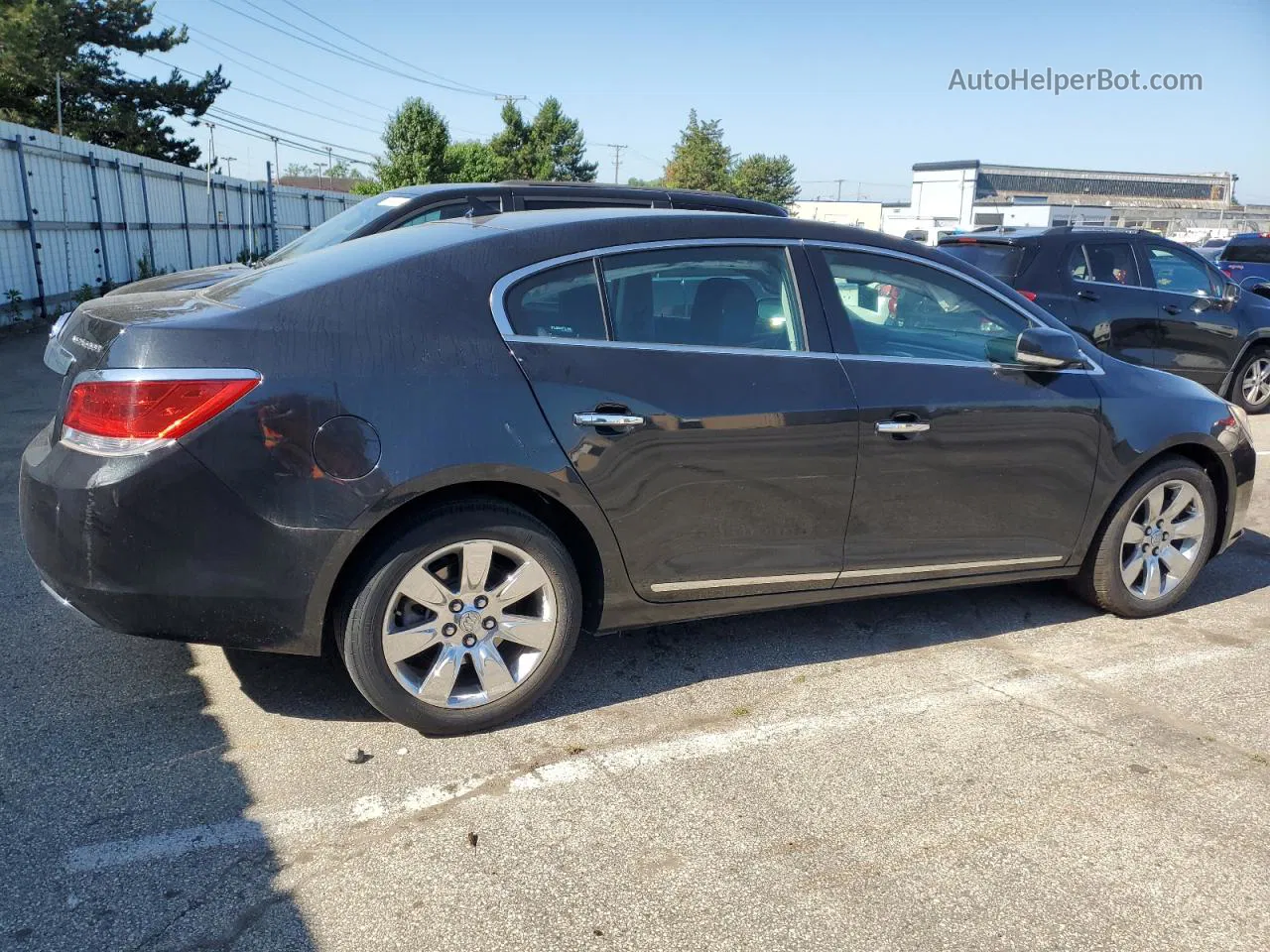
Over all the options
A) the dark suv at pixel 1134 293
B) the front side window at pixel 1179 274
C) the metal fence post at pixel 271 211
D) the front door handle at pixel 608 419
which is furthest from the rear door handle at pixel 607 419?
the metal fence post at pixel 271 211

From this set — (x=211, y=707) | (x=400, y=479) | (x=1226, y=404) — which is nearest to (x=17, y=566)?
(x=211, y=707)

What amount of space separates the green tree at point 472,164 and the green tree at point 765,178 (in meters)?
20.7

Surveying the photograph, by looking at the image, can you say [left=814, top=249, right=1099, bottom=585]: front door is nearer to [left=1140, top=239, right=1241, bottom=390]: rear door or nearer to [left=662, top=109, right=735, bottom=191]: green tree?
[left=1140, top=239, right=1241, bottom=390]: rear door

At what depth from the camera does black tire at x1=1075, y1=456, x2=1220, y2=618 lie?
450 centimetres

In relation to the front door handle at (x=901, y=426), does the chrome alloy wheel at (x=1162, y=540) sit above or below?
below

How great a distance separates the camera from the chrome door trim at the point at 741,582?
3602mm

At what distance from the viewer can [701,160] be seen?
62375 millimetres

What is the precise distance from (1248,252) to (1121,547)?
1843 cm

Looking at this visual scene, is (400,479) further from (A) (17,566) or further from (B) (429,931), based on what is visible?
(A) (17,566)

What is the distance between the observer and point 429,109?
43.9 metres

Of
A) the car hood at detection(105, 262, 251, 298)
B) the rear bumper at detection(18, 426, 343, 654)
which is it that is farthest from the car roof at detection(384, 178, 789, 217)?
the rear bumper at detection(18, 426, 343, 654)

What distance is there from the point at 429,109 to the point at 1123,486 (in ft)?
143

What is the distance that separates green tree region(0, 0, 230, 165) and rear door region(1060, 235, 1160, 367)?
102ft

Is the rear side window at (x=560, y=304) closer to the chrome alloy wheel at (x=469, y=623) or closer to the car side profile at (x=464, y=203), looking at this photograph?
the chrome alloy wheel at (x=469, y=623)
